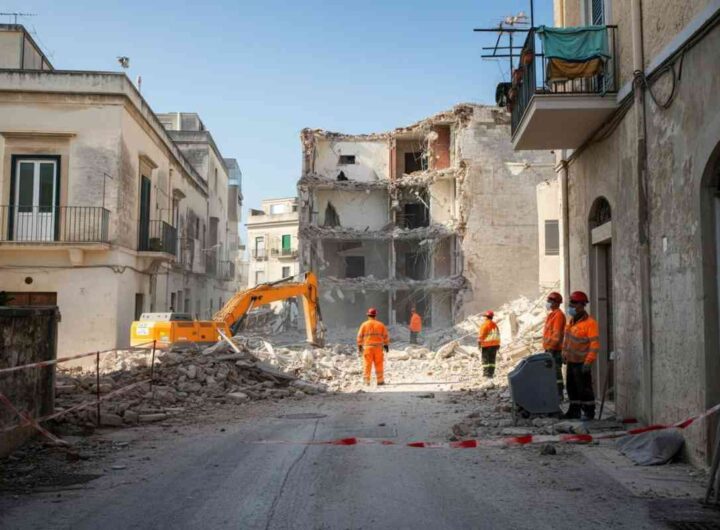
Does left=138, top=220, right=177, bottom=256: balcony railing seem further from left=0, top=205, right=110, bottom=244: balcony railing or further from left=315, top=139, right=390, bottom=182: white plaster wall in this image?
left=315, top=139, right=390, bottom=182: white plaster wall

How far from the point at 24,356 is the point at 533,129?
8.00 m

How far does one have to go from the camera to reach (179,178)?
28.2 m

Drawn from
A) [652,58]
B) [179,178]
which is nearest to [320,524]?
[652,58]

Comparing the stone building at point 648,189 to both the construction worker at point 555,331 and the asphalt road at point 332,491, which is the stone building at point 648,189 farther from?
the asphalt road at point 332,491

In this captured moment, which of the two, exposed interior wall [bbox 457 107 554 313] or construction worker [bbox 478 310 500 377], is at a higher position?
exposed interior wall [bbox 457 107 554 313]

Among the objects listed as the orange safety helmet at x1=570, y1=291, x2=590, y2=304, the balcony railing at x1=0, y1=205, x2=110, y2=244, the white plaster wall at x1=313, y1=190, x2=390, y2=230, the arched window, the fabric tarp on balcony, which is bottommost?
the orange safety helmet at x1=570, y1=291, x2=590, y2=304

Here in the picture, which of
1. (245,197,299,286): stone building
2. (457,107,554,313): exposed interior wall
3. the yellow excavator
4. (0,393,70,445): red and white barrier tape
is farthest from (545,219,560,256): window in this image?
(245,197,299,286): stone building

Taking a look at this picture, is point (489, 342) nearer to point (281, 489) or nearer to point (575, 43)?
point (575, 43)

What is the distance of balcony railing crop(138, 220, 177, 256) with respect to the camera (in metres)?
22.1

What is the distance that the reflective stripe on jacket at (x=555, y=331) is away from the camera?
10578 millimetres

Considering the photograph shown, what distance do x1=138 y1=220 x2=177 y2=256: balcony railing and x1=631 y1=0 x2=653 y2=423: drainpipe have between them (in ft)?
56.0

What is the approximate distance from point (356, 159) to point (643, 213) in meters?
33.0

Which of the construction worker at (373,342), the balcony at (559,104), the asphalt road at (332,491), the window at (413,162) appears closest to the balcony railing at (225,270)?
the window at (413,162)

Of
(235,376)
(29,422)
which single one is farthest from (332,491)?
(235,376)
